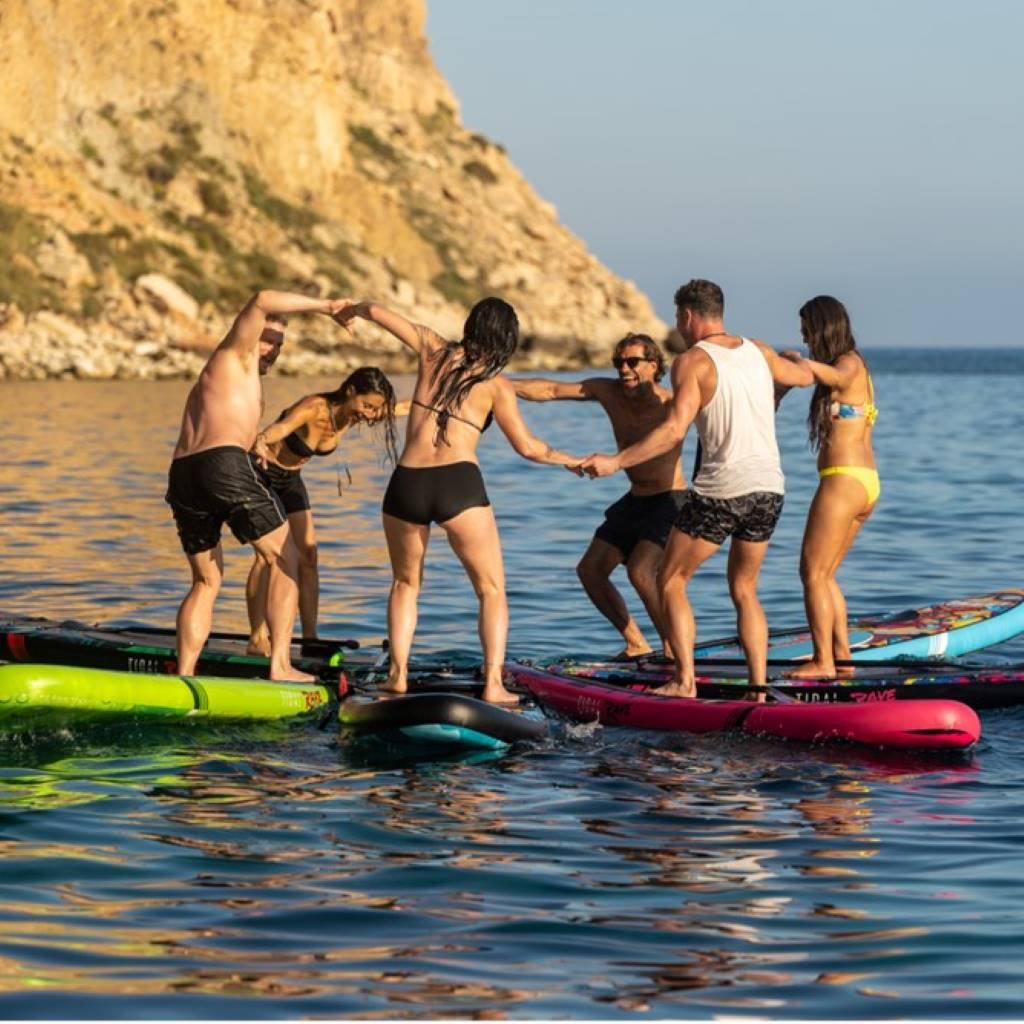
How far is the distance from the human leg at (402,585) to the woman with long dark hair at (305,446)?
2.55ft

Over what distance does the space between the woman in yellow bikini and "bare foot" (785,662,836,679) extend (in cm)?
1

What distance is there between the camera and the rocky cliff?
67562 mm

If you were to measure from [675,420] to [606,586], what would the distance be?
7.49 ft

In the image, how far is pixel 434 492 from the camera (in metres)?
10.0

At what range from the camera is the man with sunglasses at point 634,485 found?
11.8 metres

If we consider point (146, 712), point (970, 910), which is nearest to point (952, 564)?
point (146, 712)

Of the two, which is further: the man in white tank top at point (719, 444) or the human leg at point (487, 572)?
the man in white tank top at point (719, 444)

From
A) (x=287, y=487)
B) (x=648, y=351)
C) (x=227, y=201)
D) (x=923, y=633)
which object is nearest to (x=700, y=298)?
(x=648, y=351)

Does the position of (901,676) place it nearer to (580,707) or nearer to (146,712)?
(580,707)

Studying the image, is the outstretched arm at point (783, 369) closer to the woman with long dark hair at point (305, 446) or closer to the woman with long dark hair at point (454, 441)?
the woman with long dark hair at point (454, 441)

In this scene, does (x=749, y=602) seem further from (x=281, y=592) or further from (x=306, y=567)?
(x=306, y=567)

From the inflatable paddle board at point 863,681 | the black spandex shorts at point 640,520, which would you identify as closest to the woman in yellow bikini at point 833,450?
the inflatable paddle board at point 863,681

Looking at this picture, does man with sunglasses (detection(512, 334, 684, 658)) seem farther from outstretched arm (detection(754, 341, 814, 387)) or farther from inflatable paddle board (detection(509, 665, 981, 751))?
outstretched arm (detection(754, 341, 814, 387))

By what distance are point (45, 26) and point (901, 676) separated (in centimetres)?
6937
